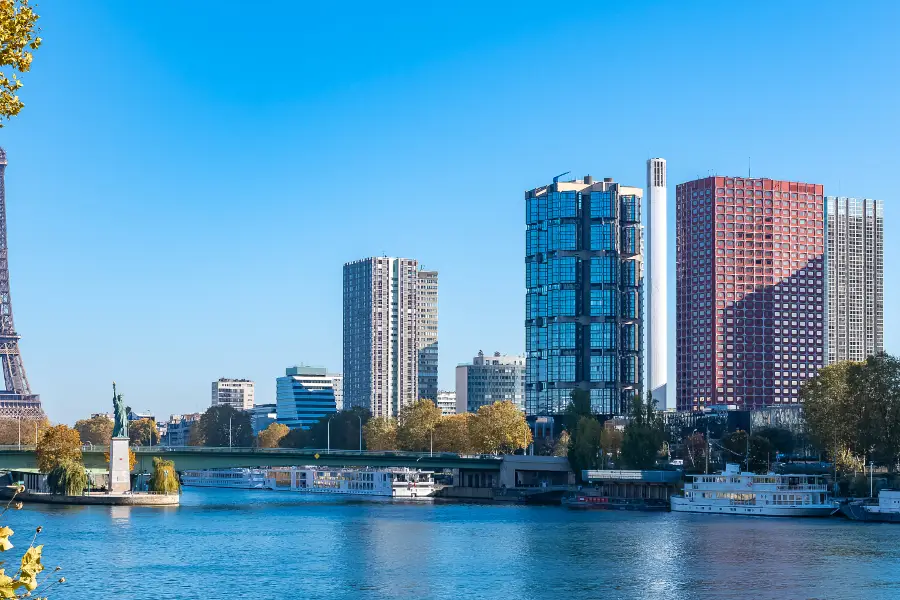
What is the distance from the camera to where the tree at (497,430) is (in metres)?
157

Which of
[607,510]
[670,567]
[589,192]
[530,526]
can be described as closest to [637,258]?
[589,192]

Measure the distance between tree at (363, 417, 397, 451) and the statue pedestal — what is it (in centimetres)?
6738

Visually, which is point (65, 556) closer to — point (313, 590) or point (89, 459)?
point (313, 590)

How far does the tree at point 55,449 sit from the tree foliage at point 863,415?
65355mm

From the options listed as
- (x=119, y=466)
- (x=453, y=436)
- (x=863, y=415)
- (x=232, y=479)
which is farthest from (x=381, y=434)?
(x=863, y=415)

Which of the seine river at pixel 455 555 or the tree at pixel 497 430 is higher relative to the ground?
the tree at pixel 497 430

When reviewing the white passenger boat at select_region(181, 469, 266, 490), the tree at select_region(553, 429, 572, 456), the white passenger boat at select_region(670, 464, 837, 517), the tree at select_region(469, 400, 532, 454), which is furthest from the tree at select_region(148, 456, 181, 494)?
the white passenger boat at select_region(181, 469, 266, 490)

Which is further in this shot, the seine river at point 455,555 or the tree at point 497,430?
the tree at point 497,430

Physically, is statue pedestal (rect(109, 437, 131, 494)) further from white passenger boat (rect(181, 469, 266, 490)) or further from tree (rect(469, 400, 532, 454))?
white passenger boat (rect(181, 469, 266, 490))

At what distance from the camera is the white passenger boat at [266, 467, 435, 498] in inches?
5792

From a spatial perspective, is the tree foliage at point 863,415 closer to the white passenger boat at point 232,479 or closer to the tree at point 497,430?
the tree at point 497,430

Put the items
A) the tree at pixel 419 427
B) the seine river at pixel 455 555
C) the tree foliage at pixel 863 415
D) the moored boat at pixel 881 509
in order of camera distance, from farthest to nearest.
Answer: the tree at pixel 419 427, the tree foliage at pixel 863 415, the moored boat at pixel 881 509, the seine river at pixel 455 555

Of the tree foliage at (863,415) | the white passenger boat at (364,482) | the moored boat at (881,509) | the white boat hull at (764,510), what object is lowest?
the white passenger boat at (364,482)

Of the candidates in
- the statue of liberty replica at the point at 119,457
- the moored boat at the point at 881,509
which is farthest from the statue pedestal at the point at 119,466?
the moored boat at the point at 881,509
